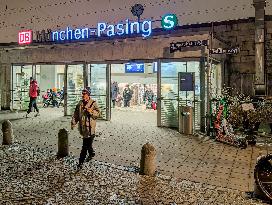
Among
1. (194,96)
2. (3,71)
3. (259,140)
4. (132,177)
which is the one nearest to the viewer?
(132,177)

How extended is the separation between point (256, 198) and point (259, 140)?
599 cm

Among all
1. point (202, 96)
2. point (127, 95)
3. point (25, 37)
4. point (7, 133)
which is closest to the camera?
point (7, 133)

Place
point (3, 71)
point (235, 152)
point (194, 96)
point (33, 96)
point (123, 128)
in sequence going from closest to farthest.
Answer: point (235, 152) < point (194, 96) < point (123, 128) < point (33, 96) < point (3, 71)

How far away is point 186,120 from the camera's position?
40.8ft

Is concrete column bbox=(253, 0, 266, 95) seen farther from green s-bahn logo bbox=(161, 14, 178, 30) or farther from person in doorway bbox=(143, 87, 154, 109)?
person in doorway bbox=(143, 87, 154, 109)

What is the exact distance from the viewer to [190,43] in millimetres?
11469

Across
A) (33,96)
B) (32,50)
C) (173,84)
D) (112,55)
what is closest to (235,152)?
(173,84)

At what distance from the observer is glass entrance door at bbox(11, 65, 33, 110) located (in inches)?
828

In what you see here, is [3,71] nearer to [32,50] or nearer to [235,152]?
[32,50]

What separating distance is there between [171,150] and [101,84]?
8151mm

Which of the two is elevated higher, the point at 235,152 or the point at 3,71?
the point at 3,71

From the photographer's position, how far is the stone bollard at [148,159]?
7.07 metres

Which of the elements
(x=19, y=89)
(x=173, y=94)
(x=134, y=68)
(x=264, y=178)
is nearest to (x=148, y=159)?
(x=264, y=178)

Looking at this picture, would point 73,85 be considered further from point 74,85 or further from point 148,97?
point 148,97
